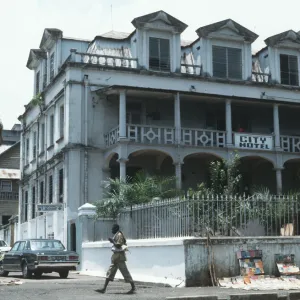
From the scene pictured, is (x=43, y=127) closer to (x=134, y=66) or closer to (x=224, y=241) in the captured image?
(x=134, y=66)

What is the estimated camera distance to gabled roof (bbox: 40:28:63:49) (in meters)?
Answer: 32.5

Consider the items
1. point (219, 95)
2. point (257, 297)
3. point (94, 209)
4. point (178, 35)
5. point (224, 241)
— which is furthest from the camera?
point (178, 35)

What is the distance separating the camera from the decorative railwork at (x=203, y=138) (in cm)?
2928

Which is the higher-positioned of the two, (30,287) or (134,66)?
(134,66)

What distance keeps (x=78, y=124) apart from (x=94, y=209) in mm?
6548

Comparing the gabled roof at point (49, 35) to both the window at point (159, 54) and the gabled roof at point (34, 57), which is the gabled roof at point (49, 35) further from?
the window at point (159, 54)

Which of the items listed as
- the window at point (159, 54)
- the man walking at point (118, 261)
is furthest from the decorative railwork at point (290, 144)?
the man walking at point (118, 261)

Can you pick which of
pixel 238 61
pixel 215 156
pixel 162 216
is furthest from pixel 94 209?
pixel 238 61

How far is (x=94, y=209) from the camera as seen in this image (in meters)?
23.9

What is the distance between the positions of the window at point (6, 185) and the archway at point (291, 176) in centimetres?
2699

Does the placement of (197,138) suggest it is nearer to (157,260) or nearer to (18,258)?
(18,258)

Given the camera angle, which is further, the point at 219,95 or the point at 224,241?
the point at 219,95

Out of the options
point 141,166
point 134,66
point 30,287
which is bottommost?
point 30,287

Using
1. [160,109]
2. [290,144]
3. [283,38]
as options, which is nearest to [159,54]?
[160,109]
